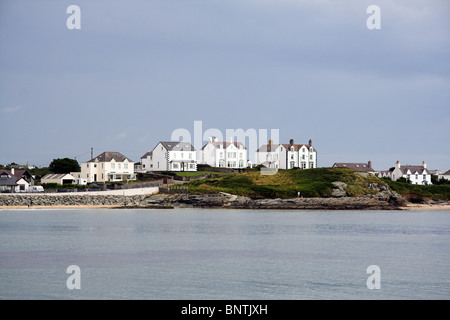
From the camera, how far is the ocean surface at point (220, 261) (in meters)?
24.8

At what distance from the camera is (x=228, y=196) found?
3408 inches

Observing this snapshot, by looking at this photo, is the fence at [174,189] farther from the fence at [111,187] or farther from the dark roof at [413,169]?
the dark roof at [413,169]

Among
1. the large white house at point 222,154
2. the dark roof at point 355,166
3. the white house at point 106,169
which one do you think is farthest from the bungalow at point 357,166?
the white house at point 106,169

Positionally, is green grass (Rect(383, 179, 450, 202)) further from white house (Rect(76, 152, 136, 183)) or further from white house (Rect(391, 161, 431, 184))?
white house (Rect(76, 152, 136, 183))

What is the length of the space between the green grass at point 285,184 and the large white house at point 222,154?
20.3 m

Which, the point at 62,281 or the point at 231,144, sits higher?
the point at 231,144

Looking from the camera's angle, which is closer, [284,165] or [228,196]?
[228,196]

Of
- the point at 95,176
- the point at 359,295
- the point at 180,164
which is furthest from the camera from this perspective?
the point at 180,164

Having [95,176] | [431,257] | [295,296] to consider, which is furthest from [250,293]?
[95,176]

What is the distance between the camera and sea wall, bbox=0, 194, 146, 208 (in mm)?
80500

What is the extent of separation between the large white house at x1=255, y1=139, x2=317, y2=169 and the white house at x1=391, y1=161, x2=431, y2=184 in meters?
19.1

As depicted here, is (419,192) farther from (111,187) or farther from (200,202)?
(111,187)

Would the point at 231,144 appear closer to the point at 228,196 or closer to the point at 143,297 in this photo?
the point at 228,196
